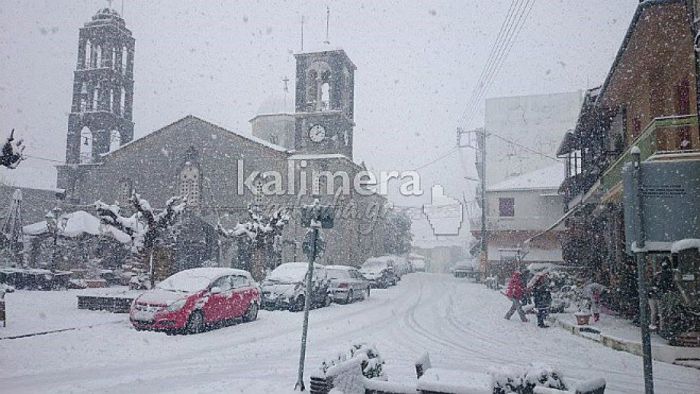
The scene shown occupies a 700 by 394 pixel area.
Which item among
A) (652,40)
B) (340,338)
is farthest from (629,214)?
(652,40)

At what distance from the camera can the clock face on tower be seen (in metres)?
32.8

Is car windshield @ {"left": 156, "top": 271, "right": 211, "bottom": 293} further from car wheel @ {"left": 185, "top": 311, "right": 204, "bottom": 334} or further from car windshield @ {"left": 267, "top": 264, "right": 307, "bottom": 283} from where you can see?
car windshield @ {"left": 267, "top": 264, "right": 307, "bottom": 283}

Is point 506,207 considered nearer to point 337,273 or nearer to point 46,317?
point 337,273

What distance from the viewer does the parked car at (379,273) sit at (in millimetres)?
28812

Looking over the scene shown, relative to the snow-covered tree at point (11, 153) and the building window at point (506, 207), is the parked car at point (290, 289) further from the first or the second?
the building window at point (506, 207)

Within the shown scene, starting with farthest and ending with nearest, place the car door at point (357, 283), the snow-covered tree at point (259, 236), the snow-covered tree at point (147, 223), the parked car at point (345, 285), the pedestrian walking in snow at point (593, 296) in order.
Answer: the snow-covered tree at point (259, 236)
the car door at point (357, 283)
the parked car at point (345, 285)
the snow-covered tree at point (147, 223)
the pedestrian walking in snow at point (593, 296)

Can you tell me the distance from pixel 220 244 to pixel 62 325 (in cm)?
2212

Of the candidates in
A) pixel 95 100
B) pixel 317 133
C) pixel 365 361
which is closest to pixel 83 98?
pixel 95 100

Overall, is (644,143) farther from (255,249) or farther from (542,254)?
(542,254)

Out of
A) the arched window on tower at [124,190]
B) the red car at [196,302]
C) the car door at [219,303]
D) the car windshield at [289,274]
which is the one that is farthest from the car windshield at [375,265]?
the arched window on tower at [124,190]

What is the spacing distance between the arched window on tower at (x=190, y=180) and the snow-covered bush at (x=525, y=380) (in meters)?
33.4

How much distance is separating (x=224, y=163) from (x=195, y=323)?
25.5 metres

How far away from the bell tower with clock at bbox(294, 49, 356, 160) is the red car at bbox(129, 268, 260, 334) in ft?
63.8

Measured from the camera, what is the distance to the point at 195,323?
37.4ft
